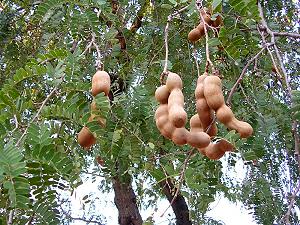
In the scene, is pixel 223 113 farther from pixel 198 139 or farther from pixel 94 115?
pixel 94 115

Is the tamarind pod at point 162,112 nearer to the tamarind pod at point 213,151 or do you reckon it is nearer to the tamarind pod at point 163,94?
the tamarind pod at point 163,94

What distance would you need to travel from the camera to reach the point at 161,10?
2621mm

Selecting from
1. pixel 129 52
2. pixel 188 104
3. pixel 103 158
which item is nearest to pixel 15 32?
pixel 129 52

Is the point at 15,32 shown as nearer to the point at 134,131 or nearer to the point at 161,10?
the point at 161,10

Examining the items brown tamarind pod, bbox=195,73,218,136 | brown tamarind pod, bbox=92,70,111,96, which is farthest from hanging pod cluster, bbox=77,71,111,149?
brown tamarind pod, bbox=195,73,218,136

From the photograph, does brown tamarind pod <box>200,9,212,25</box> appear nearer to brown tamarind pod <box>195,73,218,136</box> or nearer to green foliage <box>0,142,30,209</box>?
brown tamarind pod <box>195,73,218,136</box>

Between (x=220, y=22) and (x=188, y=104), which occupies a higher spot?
(x=188, y=104)

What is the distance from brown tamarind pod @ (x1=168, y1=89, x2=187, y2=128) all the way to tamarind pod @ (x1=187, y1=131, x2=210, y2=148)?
0.11 ft

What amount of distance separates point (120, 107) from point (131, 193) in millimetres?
1972

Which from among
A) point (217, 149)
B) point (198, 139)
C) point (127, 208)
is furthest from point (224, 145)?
point (127, 208)

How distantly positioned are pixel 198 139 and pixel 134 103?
68 centimetres

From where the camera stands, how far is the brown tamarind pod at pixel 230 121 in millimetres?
1202

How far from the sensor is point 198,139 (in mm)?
1172

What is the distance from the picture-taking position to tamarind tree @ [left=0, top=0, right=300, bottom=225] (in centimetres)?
127
